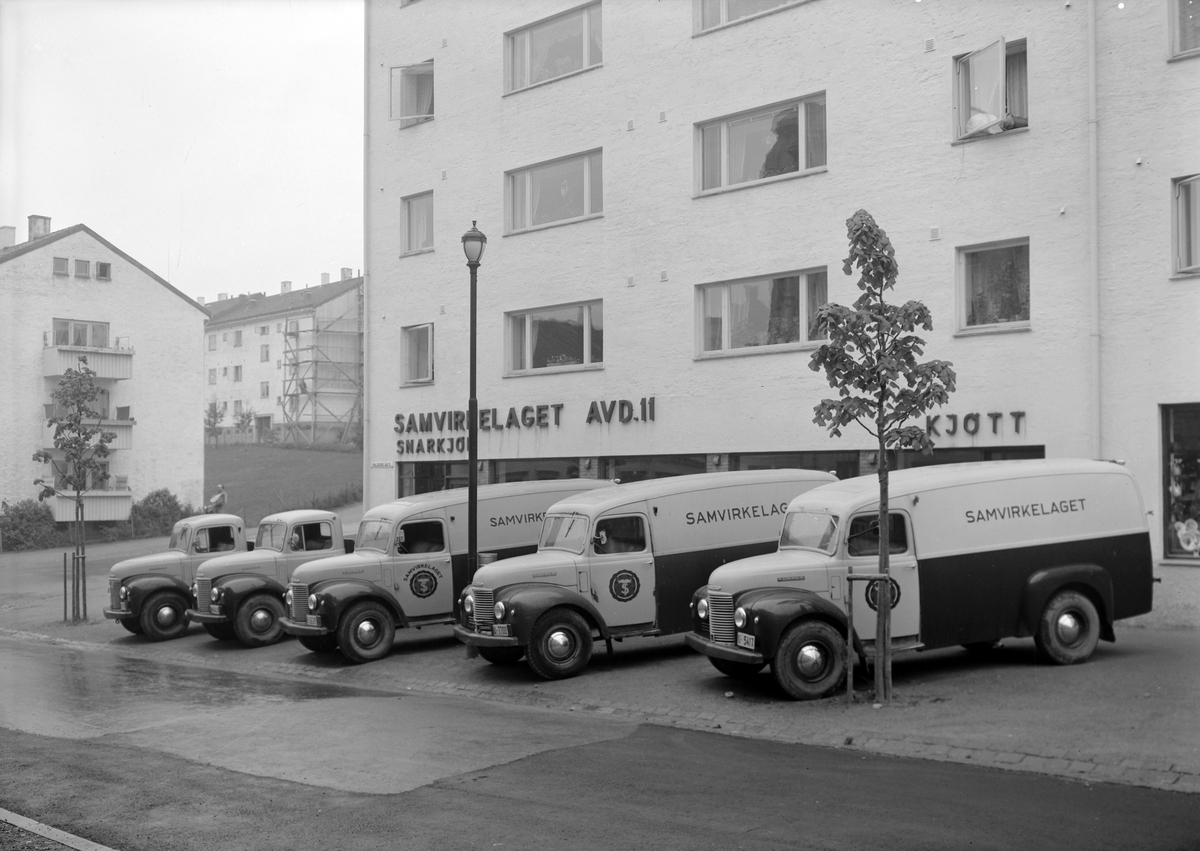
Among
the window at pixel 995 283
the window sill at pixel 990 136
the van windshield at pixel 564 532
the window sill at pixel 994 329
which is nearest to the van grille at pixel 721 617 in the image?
the van windshield at pixel 564 532

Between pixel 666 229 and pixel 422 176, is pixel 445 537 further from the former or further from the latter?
pixel 422 176

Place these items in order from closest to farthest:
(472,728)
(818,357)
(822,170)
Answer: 1. (472,728)
2. (818,357)
3. (822,170)

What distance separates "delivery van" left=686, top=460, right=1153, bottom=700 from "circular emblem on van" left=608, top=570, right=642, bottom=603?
189 centimetres

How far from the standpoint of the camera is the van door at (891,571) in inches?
497

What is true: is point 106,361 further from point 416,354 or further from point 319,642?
point 319,642

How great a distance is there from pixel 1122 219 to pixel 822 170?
4.92 m

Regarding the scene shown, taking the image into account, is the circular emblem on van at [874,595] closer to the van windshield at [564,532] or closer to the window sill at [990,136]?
the van windshield at [564,532]

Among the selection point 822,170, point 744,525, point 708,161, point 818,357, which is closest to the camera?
point 818,357

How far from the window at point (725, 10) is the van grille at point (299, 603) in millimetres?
11622

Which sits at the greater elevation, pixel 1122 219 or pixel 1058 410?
pixel 1122 219

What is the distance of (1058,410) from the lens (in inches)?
648

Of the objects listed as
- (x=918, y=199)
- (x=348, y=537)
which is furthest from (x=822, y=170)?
(x=348, y=537)

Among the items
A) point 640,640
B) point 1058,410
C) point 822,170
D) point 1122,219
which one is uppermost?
point 822,170

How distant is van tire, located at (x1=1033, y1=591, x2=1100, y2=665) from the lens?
511 inches
